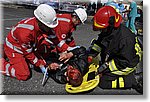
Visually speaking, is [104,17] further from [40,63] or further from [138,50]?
[40,63]

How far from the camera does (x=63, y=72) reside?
95.1 inches

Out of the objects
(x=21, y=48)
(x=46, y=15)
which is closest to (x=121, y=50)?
(x=46, y=15)

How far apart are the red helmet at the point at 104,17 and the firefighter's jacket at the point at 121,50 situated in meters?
0.07

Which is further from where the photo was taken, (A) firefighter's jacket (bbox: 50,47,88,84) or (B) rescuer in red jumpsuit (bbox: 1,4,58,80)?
(A) firefighter's jacket (bbox: 50,47,88,84)

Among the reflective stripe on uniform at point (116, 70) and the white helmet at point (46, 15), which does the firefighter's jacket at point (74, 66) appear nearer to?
the reflective stripe on uniform at point (116, 70)

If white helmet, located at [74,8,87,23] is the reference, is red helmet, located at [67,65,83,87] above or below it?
below

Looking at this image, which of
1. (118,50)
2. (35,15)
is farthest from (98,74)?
(35,15)

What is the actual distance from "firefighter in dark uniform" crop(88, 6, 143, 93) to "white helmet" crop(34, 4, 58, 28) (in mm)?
254

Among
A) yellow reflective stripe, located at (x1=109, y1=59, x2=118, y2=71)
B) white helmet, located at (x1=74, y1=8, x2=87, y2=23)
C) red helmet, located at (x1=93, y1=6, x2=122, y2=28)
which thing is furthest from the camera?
white helmet, located at (x1=74, y1=8, x2=87, y2=23)

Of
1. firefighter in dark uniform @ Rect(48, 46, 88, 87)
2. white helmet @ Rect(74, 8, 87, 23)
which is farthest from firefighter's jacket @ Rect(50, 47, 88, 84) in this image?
white helmet @ Rect(74, 8, 87, 23)

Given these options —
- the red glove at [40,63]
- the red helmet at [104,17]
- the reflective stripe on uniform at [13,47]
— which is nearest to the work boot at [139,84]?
the red helmet at [104,17]

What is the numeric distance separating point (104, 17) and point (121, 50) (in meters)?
0.22

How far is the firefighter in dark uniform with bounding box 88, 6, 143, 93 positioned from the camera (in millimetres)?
2152

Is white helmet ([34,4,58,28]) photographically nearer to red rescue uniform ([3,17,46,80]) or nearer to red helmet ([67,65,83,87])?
red rescue uniform ([3,17,46,80])
